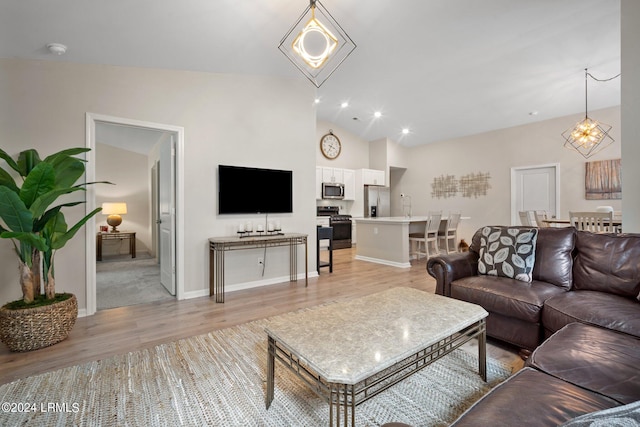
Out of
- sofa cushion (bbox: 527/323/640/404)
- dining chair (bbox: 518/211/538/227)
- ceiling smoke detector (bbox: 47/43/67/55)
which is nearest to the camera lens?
sofa cushion (bbox: 527/323/640/404)

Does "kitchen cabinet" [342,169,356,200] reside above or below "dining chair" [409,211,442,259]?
above

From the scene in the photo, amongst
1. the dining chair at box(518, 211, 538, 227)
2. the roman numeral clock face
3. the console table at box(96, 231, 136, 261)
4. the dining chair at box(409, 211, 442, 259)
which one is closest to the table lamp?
the console table at box(96, 231, 136, 261)

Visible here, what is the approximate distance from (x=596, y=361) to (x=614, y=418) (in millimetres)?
966

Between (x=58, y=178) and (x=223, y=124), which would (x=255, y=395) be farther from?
(x=223, y=124)

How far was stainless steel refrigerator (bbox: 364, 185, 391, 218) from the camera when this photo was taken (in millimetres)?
7988

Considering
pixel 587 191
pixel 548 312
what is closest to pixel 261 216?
pixel 548 312

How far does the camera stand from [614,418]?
51cm

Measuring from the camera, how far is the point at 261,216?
4.06 meters

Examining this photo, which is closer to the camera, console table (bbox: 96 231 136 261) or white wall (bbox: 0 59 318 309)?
white wall (bbox: 0 59 318 309)

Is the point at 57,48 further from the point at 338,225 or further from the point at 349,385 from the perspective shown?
the point at 338,225

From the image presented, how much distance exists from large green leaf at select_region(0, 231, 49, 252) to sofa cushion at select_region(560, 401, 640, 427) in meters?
→ 3.02

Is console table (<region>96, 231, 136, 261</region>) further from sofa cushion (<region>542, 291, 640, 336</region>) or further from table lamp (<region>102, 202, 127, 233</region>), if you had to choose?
sofa cushion (<region>542, 291, 640, 336</region>)

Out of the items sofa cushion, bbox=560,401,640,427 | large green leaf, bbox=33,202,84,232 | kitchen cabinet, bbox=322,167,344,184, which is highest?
kitchen cabinet, bbox=322,167,344,184

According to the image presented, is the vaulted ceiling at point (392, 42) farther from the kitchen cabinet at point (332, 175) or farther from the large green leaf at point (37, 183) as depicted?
the kitchen cabinet at point (332, 175)
